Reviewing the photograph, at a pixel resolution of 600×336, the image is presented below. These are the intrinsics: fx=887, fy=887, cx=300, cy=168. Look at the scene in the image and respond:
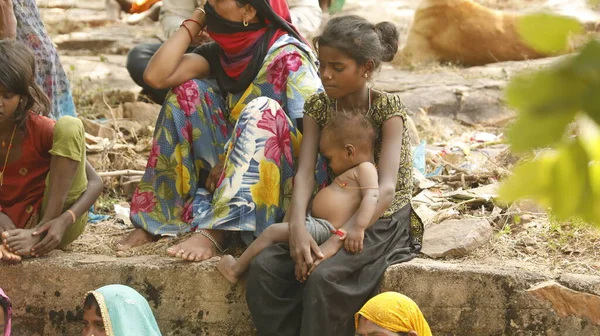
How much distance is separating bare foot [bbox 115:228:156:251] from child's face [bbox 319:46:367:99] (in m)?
1.05

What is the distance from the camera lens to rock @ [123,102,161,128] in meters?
6.23

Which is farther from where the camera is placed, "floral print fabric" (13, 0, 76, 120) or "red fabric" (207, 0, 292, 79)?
"floral print fabric" (13, 0, 76, 120)

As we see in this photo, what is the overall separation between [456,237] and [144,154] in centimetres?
248

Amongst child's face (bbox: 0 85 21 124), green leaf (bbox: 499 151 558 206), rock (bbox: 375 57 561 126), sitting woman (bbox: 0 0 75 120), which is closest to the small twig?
sitting woman (bbox: 0 0 75 120)

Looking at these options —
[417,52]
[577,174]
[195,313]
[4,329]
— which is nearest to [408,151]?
[195,313]

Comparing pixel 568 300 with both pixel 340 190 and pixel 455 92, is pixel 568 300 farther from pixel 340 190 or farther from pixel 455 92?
pixel 455 92

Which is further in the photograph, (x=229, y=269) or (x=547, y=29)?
(x=229, y=269)

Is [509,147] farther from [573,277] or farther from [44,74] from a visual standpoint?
[44,74]

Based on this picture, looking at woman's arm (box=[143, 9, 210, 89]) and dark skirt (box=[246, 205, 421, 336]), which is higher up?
woman's arm (box=[143, 9, 210, 89])

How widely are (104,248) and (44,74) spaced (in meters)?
1.04

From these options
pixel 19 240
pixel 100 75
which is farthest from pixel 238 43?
pixel 100 75

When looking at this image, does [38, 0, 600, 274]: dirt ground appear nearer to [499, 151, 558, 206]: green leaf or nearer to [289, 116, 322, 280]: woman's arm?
[499, 151, 558, 206]: green leaf

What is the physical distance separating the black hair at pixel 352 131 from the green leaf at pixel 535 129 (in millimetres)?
2679

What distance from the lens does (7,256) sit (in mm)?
3564
